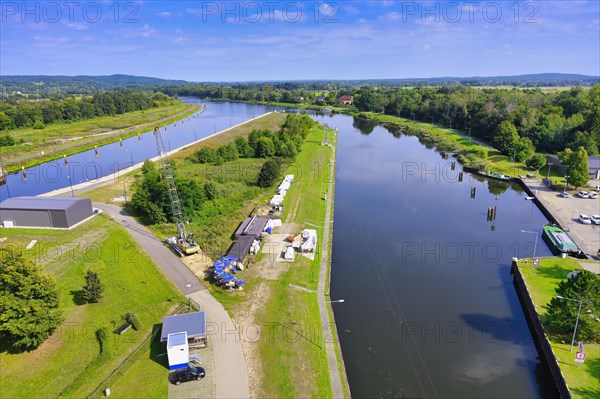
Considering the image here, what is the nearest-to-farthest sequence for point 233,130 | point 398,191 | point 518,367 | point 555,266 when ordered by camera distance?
point 518,367 → point 555,266 → point 398,191 → point 233,130

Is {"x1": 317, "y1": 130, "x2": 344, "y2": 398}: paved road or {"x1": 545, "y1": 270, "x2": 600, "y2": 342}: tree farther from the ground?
{"x1": 545, "y1": 270, "x2": 600, "y2": 342}: tree

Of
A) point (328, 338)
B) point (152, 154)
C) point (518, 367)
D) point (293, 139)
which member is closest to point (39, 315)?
point (328, 338)

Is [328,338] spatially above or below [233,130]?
below

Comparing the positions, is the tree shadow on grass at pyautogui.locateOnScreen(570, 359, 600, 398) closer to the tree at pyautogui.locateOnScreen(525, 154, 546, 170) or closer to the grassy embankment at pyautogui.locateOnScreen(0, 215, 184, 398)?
the grassy embankment at pyautogui.locateOnScreen(0, 215, 184, 398)

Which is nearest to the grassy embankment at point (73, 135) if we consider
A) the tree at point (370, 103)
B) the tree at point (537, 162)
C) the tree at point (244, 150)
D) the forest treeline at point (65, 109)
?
the forest treeline at point (65, 109)

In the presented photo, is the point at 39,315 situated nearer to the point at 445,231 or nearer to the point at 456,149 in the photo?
the point at 445,231

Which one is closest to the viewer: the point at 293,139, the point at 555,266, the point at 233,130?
the point at 555,266

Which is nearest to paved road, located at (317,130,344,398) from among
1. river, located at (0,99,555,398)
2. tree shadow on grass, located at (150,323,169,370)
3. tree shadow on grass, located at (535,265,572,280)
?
river, located at (0,99,555,398)
